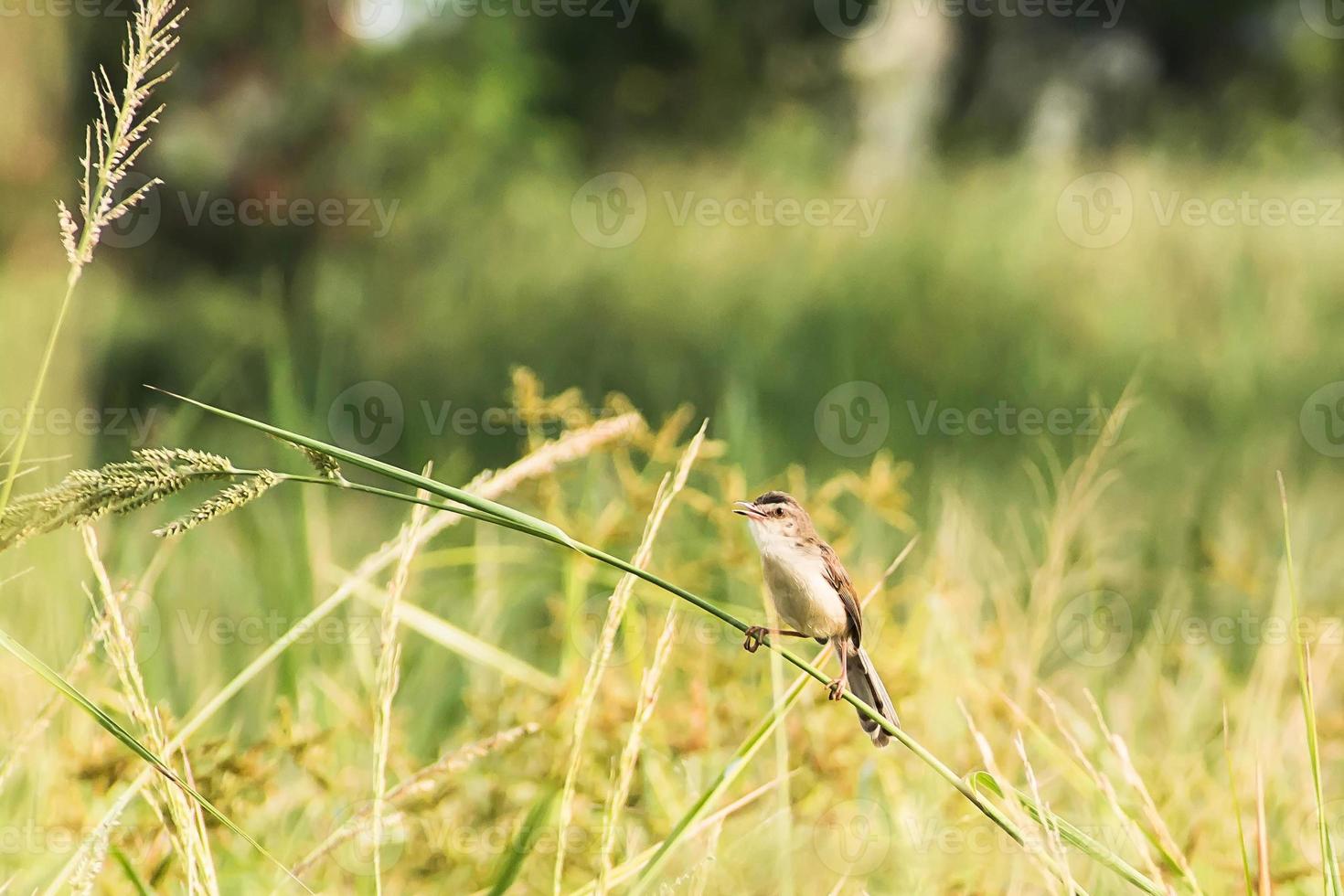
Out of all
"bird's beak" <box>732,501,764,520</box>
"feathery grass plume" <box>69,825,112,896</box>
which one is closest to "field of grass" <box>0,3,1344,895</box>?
"feathery grass plume" <box>69,825,112,896</box>

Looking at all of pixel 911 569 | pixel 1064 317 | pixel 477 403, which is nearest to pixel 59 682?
pixel 911 569

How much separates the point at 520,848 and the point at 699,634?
1.11m

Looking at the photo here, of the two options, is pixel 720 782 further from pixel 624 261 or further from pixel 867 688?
pixel 624 261

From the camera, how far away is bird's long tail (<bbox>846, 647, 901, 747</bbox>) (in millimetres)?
1627

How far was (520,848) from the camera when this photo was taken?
1737mm

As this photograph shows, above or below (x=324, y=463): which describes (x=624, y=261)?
above

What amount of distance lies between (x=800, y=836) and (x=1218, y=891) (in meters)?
0.68

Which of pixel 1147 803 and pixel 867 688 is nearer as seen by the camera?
pixel 1147 803

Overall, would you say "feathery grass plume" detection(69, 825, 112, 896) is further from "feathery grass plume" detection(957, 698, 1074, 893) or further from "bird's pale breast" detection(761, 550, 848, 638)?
"bird's pale breast" detection(761, 550, 848, 638)

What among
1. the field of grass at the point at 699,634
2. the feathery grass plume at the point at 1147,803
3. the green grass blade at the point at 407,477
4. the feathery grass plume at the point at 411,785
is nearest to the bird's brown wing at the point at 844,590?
the field of grass at the point at 699,634

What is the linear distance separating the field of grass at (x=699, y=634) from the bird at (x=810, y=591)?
3.0 inches

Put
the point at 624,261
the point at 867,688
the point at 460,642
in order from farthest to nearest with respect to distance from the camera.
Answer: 1. the point at 624,261
2. the point at 460,642
3. the point at 867,688

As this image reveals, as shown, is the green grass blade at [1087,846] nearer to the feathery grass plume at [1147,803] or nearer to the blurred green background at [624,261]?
the feathery grass plume at [1147,803]

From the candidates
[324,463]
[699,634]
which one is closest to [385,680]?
[324,463]
